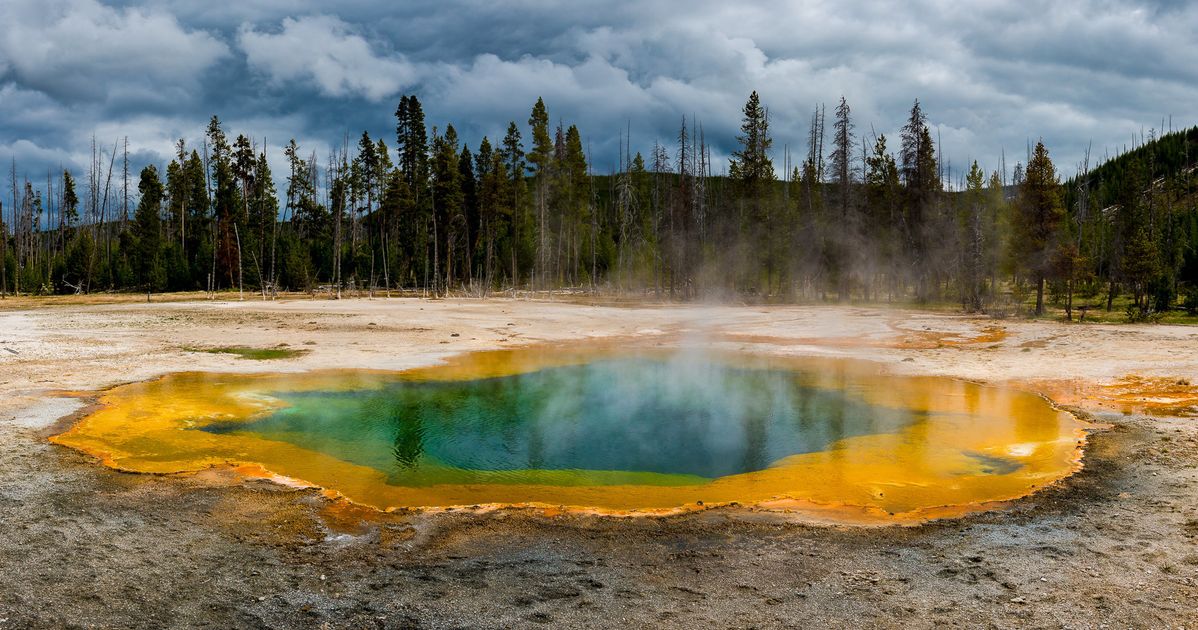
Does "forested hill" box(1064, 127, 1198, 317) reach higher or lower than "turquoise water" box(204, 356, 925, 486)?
higher

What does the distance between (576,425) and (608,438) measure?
3.79 ft

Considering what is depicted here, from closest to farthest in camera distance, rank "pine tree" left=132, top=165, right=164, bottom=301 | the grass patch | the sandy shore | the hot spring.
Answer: the sandy shore < the hot spring < the grass patch < "pine tree" left=132, top=165, right=164, bottom=301

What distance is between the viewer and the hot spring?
870 centimetres

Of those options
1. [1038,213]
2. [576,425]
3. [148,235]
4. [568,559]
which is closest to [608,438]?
[576,425]

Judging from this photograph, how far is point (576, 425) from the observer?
13.0m

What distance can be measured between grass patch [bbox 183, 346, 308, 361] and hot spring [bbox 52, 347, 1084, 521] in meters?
3.06

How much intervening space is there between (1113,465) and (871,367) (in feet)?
33.7

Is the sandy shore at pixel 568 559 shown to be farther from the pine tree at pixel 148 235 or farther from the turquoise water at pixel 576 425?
the pine tree at pixel 148 235

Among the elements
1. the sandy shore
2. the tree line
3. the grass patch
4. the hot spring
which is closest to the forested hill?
the tree line

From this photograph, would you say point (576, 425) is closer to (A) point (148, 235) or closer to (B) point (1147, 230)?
(B) point (1147, 230)

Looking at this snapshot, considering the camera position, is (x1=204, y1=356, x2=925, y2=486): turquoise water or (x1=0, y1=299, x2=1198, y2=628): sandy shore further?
(x1=204, y1=356, x2=925, y2=486): turquoise water

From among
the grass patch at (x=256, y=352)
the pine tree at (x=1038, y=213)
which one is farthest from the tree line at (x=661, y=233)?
the grass patch at (x=256, y=352)

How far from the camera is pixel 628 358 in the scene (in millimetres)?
21719

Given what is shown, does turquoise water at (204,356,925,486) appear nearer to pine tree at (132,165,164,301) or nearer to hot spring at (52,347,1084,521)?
hot spring at (52,347,1084,521)
